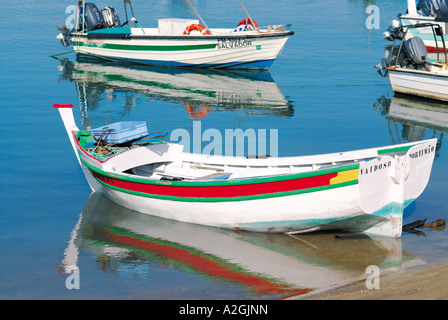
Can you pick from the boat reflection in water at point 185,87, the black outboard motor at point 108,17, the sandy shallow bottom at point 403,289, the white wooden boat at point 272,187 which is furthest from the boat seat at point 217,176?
the black outboard motor at point 108,17

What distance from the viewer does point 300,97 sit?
24922mm

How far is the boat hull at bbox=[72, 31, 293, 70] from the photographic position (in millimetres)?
28625

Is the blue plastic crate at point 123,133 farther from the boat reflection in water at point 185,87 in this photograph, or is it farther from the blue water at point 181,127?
the boat reflection in water at point 185,87

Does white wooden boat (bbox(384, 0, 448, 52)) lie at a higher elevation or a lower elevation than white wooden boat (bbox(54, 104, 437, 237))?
higher

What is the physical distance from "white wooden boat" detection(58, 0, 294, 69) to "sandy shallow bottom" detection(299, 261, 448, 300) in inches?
759

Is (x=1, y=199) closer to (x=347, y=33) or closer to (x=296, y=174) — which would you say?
(x=296, y=174)

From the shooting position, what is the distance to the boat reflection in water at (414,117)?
20203 millimetres

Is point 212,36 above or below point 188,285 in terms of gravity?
above

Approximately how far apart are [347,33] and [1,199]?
1157 inches

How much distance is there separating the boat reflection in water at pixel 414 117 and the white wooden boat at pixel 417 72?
329mm

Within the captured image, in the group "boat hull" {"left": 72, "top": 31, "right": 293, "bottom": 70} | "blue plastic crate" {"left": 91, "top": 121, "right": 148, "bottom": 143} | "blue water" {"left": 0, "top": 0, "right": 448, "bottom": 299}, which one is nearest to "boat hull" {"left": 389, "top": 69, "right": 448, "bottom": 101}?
"blue water" {"left": 0, "top": 0, "right": 448, "bottom": 299}

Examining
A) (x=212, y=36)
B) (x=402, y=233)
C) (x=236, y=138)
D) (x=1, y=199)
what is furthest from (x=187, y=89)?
(x=402, y=233)

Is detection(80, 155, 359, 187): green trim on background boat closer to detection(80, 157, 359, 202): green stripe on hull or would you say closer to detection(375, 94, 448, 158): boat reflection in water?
detection(80, 157, 359, 202): green stripe on hull

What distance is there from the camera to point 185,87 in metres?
26.9
